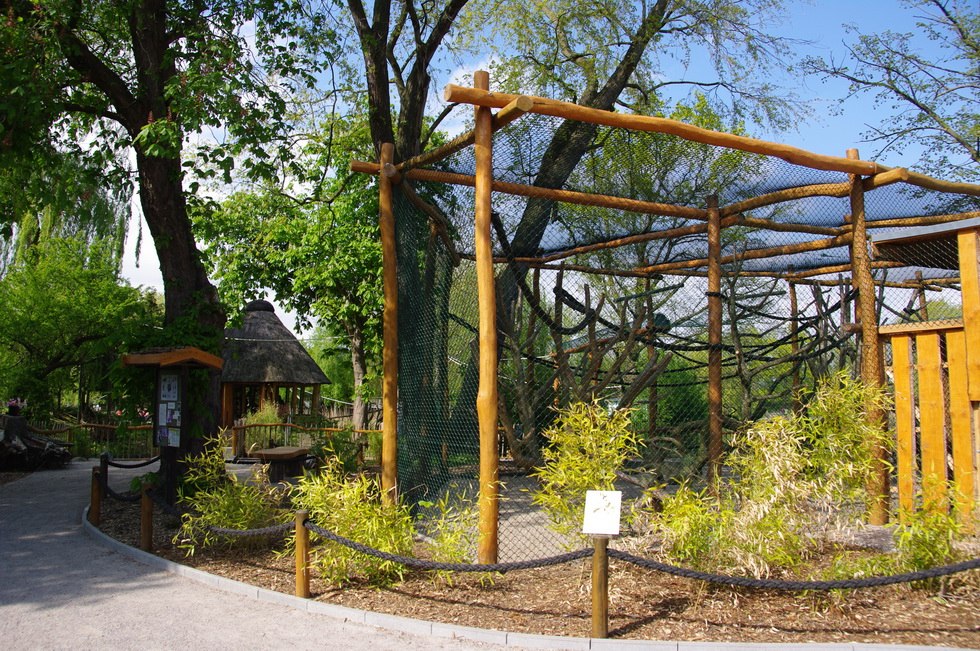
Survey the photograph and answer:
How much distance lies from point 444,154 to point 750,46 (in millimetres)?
9118

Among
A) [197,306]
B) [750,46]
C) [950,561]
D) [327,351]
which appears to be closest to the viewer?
[950,561]

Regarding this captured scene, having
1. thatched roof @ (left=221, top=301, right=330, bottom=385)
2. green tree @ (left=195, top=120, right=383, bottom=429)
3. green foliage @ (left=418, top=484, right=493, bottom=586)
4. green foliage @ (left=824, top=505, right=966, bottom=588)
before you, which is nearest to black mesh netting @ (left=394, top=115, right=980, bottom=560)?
green foliage @ (left=418, top=484, right=493, bottom=586)

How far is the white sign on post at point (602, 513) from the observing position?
4.28 metres

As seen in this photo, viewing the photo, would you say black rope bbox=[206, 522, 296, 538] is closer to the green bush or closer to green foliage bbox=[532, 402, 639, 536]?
the green bush

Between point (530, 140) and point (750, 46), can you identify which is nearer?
point (530, 140)

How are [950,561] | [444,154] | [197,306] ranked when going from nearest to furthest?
[950,561]
[444,154]
[197,306]

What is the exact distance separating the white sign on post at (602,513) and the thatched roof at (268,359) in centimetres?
1797

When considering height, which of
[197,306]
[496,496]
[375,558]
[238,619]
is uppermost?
[197,306]

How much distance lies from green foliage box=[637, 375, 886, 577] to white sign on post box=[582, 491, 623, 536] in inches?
25.8

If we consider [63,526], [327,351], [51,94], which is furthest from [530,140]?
[327,351]

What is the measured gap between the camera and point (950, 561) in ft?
15.0

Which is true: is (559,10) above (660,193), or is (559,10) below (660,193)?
above

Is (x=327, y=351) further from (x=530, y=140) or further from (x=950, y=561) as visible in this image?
(x=950, y=561)

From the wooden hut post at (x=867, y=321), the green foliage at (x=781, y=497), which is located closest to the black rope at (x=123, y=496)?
the green foliage at (x=781, y=497)
